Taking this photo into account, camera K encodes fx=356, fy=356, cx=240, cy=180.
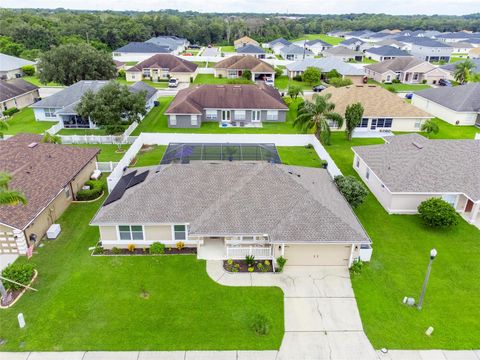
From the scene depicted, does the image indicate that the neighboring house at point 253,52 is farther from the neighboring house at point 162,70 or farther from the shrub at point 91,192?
the shrub at point 91,192

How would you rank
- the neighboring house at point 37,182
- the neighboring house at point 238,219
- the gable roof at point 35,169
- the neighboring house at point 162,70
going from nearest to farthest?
the neighboring house at point 238,219
the neighboring house at point 37,182
the gable roof at point 35,169
the neighboring house at point 162,70

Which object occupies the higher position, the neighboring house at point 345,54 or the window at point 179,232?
the neighboring house at point 345,54

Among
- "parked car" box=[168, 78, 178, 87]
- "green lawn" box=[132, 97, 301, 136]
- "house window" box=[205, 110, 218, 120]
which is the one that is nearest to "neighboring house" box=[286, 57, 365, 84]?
"parked car" box=[168, 78, 178, 87]

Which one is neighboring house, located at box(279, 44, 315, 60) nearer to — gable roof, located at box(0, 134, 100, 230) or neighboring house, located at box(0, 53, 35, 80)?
neighboring house, located at box(0, 53, 35, 80)

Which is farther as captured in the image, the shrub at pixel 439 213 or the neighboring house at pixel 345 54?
the neighboring house at pixel 345 54

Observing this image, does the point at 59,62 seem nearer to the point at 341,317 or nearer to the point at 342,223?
the point at 342,223

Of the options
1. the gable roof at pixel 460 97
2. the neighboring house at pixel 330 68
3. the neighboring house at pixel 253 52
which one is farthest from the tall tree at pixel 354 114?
the neighboring house at pixel 253 52

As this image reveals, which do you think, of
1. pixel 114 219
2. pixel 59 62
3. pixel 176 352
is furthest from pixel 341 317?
pixel 59 62
